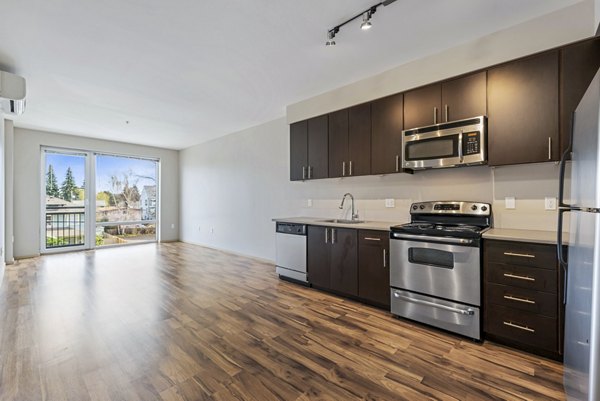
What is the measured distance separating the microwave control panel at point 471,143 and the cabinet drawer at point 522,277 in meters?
1.02

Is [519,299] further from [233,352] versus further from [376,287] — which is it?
[233,352]

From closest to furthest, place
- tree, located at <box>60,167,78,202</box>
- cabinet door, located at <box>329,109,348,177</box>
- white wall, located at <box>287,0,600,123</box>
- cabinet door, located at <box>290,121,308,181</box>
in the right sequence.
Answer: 1. white wall, located at <box>287,0,600,123</box>
2. cabinet door, located at <box>329,109,348,177</box>
3. cabinet door, located at <box>290,121,308,181</box>
4. tree, located at <box>60,167,78,202</box>

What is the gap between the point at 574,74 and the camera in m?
2.09

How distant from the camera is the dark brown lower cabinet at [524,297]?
1975 mm

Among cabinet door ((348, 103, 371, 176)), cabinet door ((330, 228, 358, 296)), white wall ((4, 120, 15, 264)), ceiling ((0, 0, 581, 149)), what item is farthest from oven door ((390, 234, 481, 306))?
white wall ((4, 120, 15, 264))

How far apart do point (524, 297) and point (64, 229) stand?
321 inches

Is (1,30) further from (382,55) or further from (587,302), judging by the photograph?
(587,302)

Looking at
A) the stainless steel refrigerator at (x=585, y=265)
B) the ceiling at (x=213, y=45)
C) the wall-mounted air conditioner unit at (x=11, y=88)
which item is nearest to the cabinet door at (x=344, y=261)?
the stainless steel refrigerator at (x=585, y=265)

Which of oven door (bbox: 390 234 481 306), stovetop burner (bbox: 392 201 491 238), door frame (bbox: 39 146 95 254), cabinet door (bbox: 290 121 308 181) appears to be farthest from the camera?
door frame (bbox: 39 146 95 254)

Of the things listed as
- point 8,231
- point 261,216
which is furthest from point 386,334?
point 8,231

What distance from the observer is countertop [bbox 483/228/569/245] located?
2002 mm

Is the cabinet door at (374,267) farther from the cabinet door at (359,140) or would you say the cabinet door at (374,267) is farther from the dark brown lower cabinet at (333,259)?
the cabinet door at (359,140)

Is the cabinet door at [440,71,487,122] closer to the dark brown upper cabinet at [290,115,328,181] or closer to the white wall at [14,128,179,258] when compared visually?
the dark brown upper cabinet at [290,115,328,181]

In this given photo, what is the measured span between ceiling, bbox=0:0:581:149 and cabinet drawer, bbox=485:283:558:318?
2.20m
